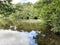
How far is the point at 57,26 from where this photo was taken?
11742 millimetres

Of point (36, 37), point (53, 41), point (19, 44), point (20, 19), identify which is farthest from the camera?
point (20, 19)

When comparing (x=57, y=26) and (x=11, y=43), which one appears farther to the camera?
(x=57, y=26)

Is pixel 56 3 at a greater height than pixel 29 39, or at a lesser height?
greater

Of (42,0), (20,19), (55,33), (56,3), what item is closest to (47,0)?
(42,0)

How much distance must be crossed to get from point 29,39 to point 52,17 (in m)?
2.09

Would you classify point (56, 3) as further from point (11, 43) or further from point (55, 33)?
point (11, 43)

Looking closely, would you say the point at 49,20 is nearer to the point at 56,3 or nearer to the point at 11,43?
the point at 56,3

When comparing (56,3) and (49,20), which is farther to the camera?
(49,20)

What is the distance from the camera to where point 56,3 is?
11172 mm

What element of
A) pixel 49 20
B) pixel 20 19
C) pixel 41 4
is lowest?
pixel 20 19

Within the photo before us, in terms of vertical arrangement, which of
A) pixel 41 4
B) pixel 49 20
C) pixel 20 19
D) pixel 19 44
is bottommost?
pixel 20 19

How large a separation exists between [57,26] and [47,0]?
1906 millimetres

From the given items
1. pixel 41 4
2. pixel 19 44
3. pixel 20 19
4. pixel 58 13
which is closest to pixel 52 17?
pixel 58 13

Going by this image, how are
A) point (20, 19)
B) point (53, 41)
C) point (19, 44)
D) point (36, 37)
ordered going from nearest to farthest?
1. point (19, 44)
2. point (53, 41)
3. point (36, 37)
4. point (20, 19)
